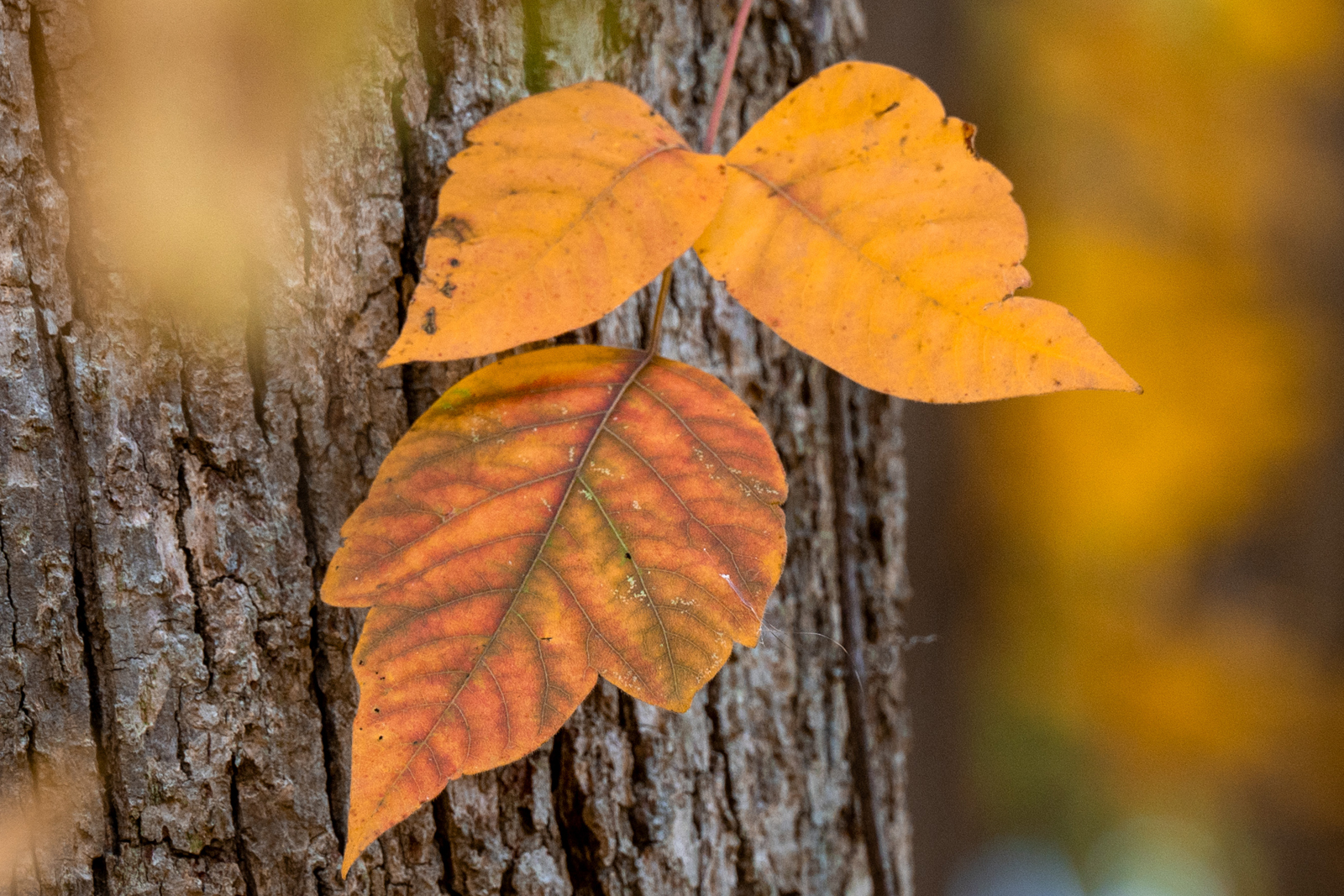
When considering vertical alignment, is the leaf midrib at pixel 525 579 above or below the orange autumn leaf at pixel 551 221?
below

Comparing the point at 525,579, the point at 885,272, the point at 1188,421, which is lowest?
the point at 525,579

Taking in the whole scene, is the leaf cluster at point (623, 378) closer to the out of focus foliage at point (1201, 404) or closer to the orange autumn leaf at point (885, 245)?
the orange autumn leaf at point (885, 245)

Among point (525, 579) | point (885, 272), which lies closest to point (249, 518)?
point (525, 579)

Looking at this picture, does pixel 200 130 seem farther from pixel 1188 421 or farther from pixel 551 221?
pixel 1188 421

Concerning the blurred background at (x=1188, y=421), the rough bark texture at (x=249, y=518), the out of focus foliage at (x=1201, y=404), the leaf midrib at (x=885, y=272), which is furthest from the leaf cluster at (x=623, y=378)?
the out of focus foliage at (x=1201, y=404)

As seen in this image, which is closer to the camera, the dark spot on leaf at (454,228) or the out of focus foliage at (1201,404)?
the dark spot on leaf at (454,228)

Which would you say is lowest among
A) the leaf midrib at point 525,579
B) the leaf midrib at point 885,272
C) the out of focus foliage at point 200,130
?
the leaf midrib at point 525,579

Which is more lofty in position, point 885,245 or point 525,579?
point 885,245

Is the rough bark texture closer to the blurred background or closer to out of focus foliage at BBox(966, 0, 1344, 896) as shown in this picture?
the blurred background
